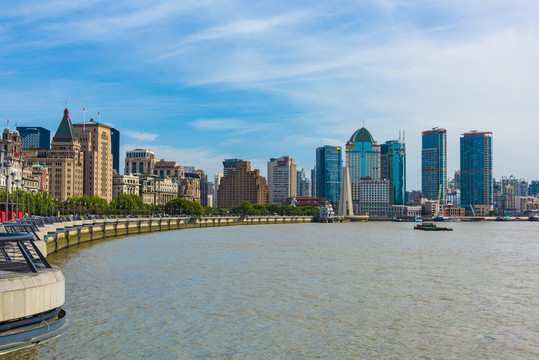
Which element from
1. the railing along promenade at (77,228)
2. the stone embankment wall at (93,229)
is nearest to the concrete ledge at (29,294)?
the railing along promenade at (77,228)

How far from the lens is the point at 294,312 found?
35250 millimetres

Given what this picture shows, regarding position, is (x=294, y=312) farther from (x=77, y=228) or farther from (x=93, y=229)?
(x=93, y=229)

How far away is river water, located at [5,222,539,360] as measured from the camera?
2684cm

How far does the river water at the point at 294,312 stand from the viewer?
26.8m

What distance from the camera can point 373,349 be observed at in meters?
27.3

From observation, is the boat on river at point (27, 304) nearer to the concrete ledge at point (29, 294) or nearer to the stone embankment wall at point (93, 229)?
the concrete ledge at point (29, 294)

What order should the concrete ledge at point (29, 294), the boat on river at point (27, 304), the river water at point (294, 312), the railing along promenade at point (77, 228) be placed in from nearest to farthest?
the concrete ledge at point (29, 294), the boat on river at point (27, 304), the river water at point (294, 312), the railing along promenade at point (77, 228)

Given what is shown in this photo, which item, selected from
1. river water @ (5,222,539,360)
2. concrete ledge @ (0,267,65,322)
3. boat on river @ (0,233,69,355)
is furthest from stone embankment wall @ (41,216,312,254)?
concrete ledge @ (0,267,65,322)

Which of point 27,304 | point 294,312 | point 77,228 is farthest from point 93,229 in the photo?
point 27,304

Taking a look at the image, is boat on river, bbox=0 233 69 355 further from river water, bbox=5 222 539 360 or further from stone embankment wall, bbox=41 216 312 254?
stone embankment wall, bbox=41 216 312 254

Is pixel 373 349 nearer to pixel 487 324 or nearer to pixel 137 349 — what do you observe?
pixel 487 324

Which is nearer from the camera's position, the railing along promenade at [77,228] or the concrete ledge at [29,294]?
the concrete ledge at [29,294]

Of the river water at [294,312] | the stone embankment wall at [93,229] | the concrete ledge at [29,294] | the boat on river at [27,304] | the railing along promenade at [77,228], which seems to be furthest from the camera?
the stone embankment wall at [93,229]

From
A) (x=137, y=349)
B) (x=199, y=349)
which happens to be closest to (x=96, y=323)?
(x=137, y=349)
